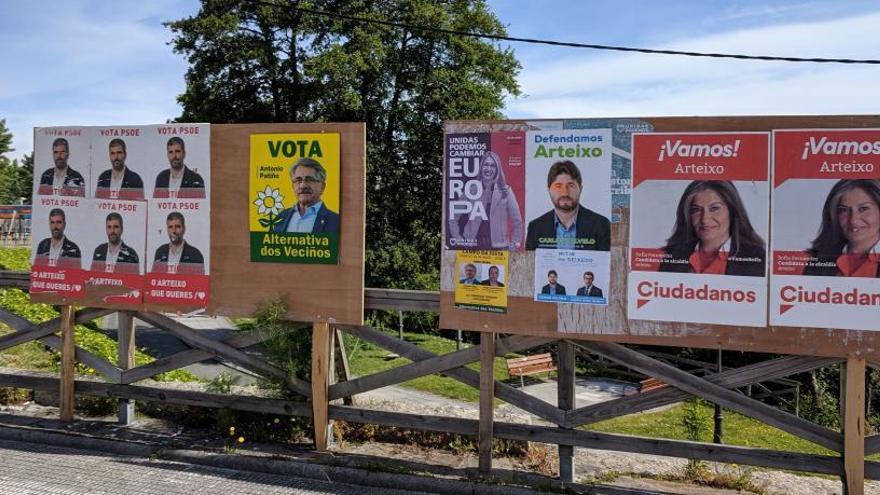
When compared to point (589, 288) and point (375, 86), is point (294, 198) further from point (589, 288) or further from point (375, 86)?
point (375, 86)

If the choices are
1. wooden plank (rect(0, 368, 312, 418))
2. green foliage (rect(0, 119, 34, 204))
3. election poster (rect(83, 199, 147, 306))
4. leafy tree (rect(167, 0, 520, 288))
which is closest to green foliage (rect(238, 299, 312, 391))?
wooden plank (rect(0, 368, 312, 418))

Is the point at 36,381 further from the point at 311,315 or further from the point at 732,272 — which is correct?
the point at 732,272

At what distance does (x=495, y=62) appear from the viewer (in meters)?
30.0

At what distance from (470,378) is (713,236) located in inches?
96.3

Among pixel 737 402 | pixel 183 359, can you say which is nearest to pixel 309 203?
pixel 183 359

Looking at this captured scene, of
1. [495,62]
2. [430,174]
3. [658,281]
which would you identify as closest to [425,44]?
[495,62]

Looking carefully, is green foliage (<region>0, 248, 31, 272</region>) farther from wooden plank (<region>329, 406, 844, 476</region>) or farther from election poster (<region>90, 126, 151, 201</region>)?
wooden plank (<region>329, 406, 844, 476</region>)

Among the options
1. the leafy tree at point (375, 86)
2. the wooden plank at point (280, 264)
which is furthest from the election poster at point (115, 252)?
the leafy tree at point (375, 86)

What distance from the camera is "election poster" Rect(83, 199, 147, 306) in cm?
737

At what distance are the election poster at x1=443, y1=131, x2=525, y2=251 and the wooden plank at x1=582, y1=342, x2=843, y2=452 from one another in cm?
147

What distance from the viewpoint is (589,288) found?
20.0ft

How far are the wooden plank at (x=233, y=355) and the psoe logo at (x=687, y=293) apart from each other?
3320mm

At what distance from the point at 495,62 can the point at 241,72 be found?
10235 mm

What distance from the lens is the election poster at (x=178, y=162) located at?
7.12 metres
